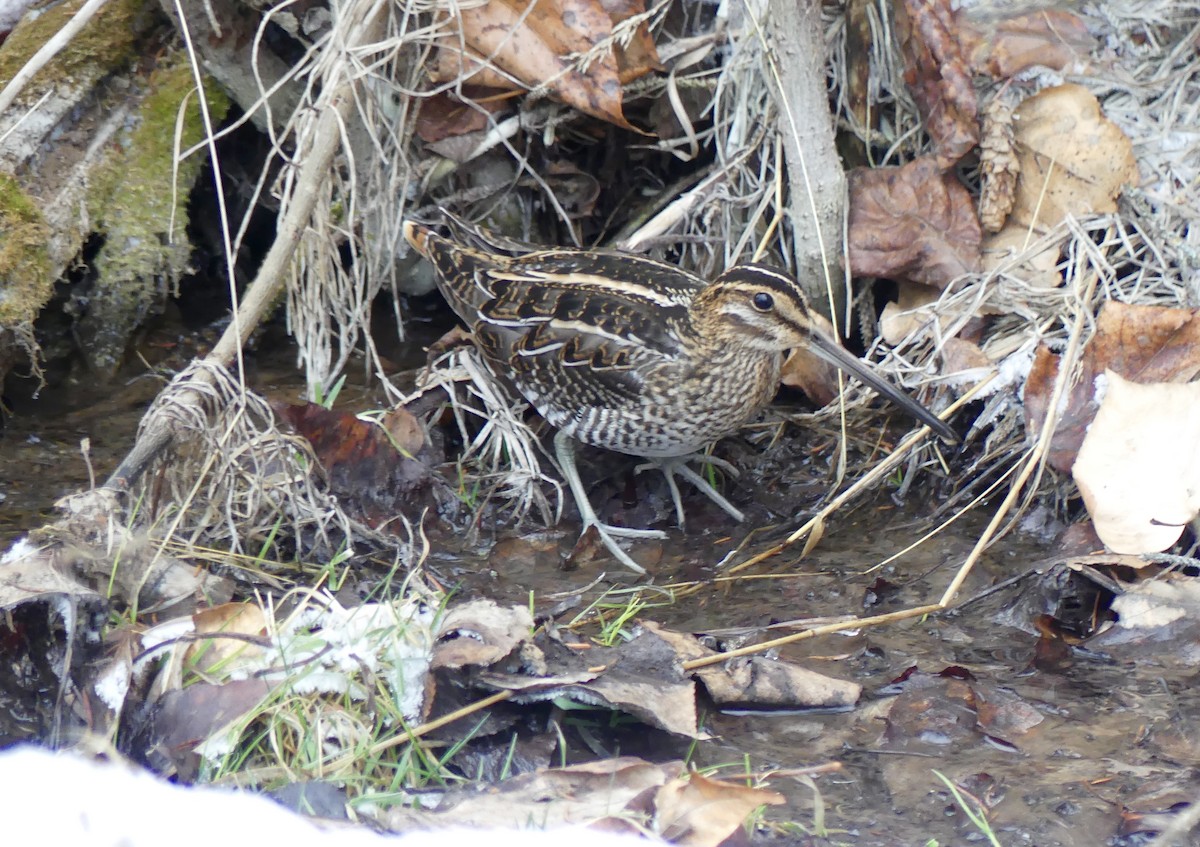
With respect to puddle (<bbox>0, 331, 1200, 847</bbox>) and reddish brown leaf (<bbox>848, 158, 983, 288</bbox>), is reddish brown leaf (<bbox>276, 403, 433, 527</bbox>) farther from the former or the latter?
reddish brown leaf (<bbox>848, 158, 983, 288</bbox>)

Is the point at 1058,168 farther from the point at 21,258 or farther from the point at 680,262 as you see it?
the point at 21,258

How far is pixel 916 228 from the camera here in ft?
13.3

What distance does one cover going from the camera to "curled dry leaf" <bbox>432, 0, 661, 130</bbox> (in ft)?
13.3

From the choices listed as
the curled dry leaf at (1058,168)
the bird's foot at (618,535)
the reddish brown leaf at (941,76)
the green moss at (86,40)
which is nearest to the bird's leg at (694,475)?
the bird's foot at (618,535)

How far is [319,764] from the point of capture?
96.7 inches

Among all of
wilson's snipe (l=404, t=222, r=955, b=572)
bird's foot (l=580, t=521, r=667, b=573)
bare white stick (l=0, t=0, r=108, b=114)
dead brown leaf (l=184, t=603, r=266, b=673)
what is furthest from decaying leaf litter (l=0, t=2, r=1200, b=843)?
bare white stick (l=0, t=0, r=108, b=114)

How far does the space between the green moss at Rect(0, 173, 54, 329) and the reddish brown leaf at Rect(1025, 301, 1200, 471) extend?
317 centimetres

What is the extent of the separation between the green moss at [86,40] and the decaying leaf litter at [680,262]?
0.19 feet

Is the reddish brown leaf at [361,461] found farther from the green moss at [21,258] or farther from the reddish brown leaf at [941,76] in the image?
the reddish brown leaf at [941,76]

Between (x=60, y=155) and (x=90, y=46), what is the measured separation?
43 cm

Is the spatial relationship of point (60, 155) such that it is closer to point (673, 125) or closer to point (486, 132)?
point (486, 132)

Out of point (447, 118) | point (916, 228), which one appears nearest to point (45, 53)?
point (447, 118)

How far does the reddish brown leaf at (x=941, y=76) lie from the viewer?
3982mm

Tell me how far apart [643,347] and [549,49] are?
1.07 meters
